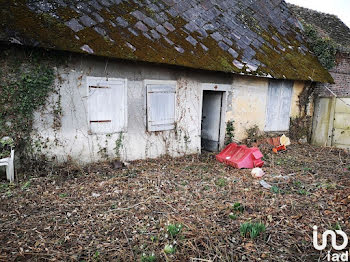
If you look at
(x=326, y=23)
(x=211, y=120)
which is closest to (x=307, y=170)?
(x=211, y=120)

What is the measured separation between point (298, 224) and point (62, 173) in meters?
4.70

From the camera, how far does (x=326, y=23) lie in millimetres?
12812

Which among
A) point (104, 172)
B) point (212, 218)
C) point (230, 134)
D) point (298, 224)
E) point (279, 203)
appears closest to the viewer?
point (298, 224)

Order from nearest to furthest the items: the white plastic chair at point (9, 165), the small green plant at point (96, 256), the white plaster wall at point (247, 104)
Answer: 1. the small green plant at point (96, 256)
2. the white plastic chair at point (9, 165)
3. the white plaster wall at point (247, 104)

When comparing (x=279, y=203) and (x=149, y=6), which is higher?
(x=149, y=6)

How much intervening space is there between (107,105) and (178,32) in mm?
3070

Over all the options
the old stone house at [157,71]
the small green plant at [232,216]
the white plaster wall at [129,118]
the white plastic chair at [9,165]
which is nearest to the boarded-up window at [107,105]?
the old stone house at [157,71]

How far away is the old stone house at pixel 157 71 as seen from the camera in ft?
18.2

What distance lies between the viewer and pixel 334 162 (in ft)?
22.8

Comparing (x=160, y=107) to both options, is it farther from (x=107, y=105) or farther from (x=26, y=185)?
(x=26, y=185)

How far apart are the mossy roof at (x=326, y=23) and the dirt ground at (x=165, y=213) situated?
8.69 metres

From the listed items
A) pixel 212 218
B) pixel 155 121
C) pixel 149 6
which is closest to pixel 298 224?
pixel 212 218

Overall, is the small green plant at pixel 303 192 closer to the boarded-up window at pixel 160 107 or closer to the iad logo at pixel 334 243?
the iad logo at pixel 334 243

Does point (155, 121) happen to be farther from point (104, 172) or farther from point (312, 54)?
point (312, 54)
